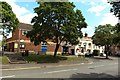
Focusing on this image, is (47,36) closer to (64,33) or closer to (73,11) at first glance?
(64,33)

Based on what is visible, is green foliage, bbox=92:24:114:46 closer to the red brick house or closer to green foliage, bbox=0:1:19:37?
the red brick house

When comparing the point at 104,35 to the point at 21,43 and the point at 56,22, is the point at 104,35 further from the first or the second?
the point at 56,22

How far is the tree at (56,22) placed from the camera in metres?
41.2

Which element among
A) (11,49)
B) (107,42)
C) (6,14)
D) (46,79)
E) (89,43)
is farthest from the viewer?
(89,43)

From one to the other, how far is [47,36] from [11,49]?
3044 cm

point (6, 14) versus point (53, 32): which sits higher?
point (6, 14)

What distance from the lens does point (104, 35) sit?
214 feet

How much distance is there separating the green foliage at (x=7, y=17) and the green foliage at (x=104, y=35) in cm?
3025

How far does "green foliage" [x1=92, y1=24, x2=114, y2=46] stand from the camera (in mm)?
65250

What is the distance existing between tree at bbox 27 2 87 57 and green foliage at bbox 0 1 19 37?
421 centimetres

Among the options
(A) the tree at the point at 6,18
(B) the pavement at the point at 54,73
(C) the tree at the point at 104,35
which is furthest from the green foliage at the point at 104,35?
(B) the pavement at the point at 54,73

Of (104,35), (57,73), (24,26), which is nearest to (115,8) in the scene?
(57,73)

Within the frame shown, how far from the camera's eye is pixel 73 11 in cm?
4288

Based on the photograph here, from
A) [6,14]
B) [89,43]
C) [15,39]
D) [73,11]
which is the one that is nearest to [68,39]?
[73,11]
